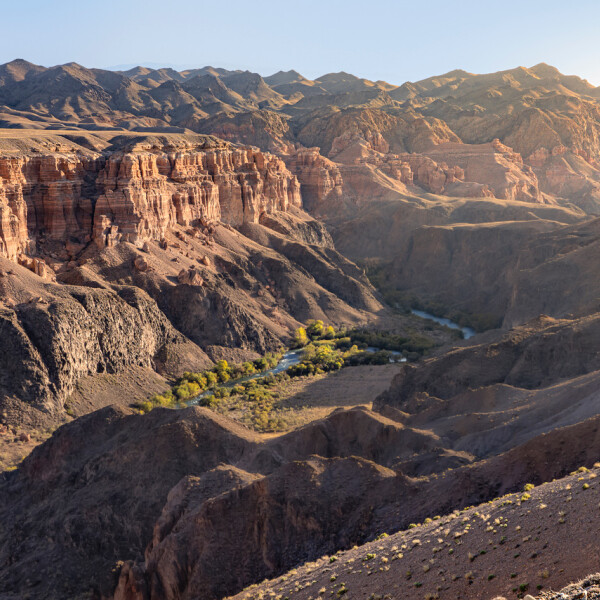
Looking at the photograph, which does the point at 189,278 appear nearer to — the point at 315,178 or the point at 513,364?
the point at 513,364

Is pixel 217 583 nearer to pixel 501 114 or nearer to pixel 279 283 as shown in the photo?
pixel 279 283

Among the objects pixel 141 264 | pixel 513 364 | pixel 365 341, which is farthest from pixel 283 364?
pixel 513 364

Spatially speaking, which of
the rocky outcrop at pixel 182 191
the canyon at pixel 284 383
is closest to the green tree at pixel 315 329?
the canyon at pixel 284 383

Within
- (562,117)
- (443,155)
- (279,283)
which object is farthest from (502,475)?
(562,117)

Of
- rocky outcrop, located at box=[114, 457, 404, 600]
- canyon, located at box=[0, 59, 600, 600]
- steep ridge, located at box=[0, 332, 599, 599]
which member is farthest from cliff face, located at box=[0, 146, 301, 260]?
rocky outcrop, located at box=[114, 457, 404, 600]

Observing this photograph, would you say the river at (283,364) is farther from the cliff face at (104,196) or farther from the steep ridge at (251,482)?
the steep ridge at (251,482)

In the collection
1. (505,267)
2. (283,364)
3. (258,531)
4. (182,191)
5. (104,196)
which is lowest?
(283,364)
